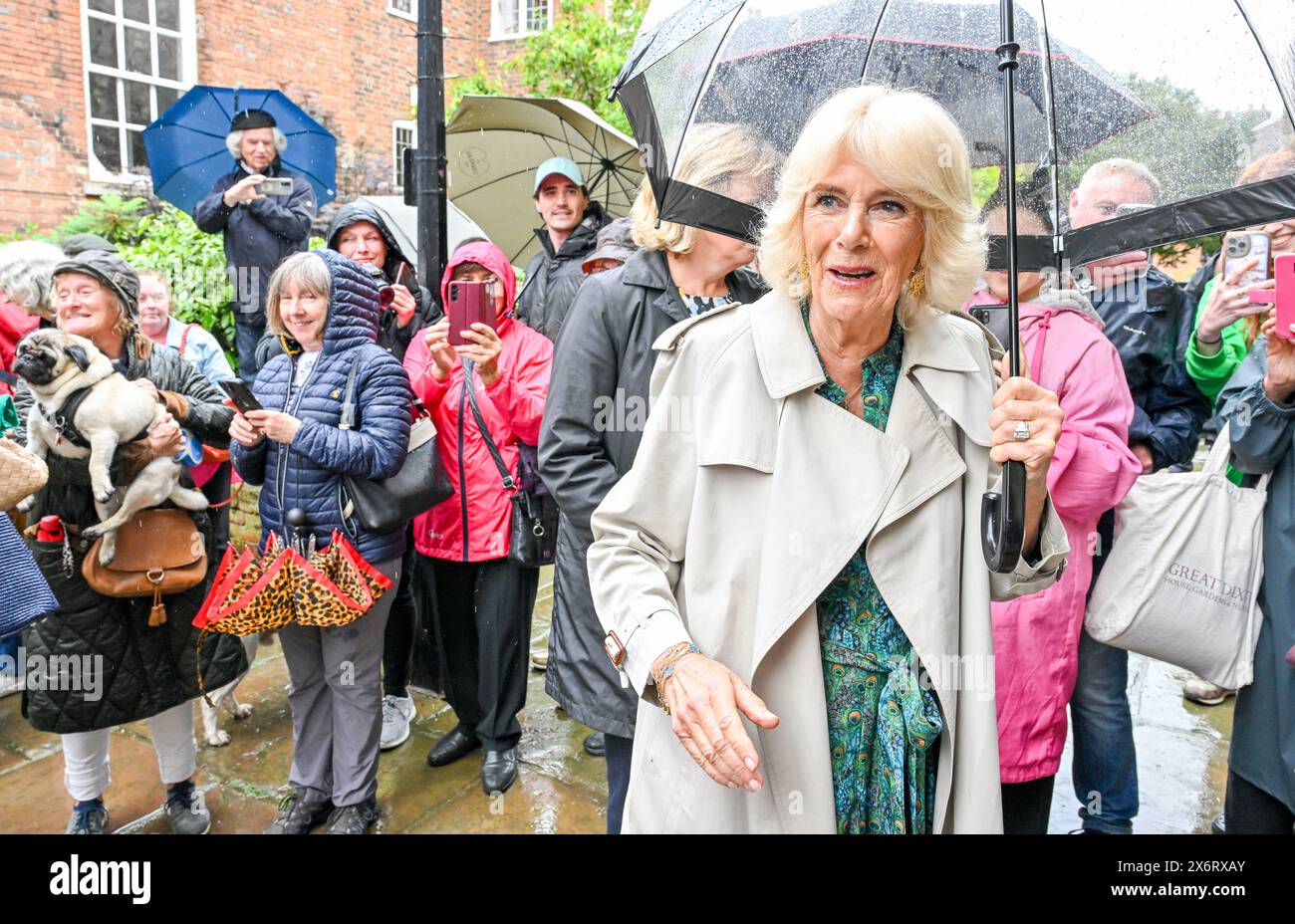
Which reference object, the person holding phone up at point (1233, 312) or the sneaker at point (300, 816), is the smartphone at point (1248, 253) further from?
the sneaker at point (300, 816)

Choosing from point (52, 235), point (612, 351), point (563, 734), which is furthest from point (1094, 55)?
point (52, 235)

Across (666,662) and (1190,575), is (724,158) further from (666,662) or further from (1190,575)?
(1190,575)

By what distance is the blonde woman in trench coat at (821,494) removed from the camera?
160cm

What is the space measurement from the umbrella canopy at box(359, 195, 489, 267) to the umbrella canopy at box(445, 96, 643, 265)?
21cm

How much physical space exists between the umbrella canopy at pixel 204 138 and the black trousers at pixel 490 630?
12.3 ft

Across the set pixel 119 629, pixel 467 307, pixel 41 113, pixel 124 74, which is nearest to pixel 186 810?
pixel 119 629

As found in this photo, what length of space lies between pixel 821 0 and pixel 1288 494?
184 cm

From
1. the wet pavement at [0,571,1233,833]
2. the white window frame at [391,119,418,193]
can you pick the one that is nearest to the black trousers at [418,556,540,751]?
the wet pavement at [0,571,1233,833]

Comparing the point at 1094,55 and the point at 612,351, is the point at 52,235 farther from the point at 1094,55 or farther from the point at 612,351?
the point at 1094,55

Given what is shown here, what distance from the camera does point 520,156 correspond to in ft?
19.2

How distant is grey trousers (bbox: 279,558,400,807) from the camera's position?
3.31m

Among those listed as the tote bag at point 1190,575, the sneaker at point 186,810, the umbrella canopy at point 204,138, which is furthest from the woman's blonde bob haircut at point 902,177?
the umbrella canopy at point 204,138

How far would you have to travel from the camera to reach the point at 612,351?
8.51ft

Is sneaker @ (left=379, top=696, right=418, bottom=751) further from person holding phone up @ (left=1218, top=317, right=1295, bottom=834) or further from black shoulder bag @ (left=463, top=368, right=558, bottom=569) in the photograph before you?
person holding phone up @ (left=1218, top=317, right=1295, bottom=834)
